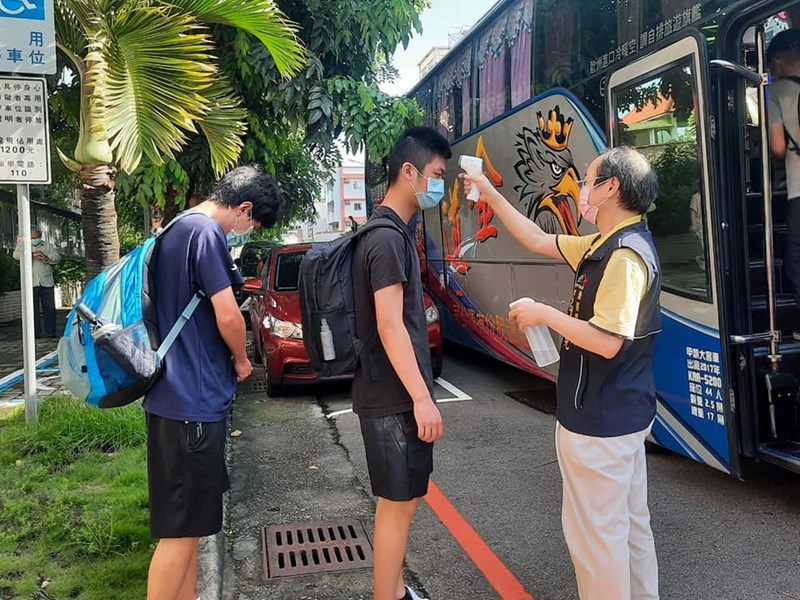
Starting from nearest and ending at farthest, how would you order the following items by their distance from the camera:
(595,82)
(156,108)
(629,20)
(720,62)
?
(720,62) < (629,20) < (595,82) < (156,108)

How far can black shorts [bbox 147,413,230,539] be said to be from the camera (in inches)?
96.9

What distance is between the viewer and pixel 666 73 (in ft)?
12.8

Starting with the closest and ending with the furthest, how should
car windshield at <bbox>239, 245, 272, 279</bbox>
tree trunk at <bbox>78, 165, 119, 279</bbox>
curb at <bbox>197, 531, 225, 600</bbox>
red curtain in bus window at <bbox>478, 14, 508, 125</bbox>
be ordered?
curb at <bbox>197, 531, 225, 600</bbox>, tree trunk at <bbox>78, 165, 119, 279</bbox>, red curtain in bus window at <bbox>478, 14, 508, 125</bbox>, car windshield at <bbox>239, 245, 272, 279</bbox>

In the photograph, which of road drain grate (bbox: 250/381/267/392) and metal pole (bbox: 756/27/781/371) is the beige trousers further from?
road drain grate (bbox: 250/381/267/392)

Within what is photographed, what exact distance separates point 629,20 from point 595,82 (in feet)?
1.70

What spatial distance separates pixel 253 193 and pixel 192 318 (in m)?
0.56

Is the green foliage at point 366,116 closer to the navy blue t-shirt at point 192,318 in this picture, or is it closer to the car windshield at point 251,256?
the navy blue t-shirt at point 192,318

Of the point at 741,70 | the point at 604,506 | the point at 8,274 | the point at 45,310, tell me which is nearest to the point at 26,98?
the point at 741,70

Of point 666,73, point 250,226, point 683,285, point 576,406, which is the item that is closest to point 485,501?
point 683,285

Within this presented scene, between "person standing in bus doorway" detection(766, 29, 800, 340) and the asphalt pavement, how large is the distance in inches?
52.2

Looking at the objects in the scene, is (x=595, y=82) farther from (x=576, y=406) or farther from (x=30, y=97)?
(x=30, y=97)

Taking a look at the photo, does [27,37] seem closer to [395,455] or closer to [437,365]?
[395,455]

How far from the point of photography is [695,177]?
12.5 feet

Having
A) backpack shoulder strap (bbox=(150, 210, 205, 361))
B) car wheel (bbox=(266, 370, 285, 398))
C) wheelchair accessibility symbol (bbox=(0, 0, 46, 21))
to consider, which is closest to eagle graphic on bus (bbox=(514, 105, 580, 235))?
car wheel (bbox=(266, 370, 285, 398))
